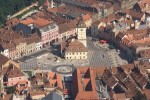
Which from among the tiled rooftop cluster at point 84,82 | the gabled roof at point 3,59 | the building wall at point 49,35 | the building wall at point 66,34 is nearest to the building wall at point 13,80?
the tiled rooftop cluster at point 84,82

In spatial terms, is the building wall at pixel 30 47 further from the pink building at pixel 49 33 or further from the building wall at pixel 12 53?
the building wall at pixel 12 53

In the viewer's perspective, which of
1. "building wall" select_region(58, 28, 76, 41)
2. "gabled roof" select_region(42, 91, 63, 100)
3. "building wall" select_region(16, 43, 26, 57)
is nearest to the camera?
"gabled roof" select_region(42, 91, 63, 100)

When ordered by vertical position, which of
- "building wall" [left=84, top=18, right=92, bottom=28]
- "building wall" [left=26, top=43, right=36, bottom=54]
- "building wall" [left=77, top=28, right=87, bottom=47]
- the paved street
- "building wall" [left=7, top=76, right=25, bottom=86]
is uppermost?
"building wall" [left=84, top=18, right=92, bottom=28]

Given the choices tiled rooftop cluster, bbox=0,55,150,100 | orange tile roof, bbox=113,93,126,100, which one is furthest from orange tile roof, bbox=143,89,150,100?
orange tile roof, bbox=113,93,126,100

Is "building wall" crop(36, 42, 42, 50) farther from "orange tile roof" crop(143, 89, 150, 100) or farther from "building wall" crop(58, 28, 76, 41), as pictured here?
"orange tile roof" crop(143, 89, 150, 100)

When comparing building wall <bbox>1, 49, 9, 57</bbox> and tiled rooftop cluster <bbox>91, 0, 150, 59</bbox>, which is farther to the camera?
tiled rooftop cluster <bbox>91, 0, 150, 59</bbox>

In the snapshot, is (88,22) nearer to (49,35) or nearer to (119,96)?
(49,35)

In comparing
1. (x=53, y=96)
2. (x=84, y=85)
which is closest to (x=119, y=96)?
(x=84, y=85)

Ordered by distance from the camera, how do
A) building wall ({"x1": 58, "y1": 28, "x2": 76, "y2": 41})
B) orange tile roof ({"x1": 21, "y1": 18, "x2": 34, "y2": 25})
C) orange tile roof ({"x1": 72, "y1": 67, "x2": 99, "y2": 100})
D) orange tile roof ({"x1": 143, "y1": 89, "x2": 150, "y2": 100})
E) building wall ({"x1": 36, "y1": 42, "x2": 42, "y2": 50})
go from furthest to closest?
orange tile roof ({"x1": 21, "y1": 18, "x2": 34, "y2": 25})
building wall ({"x1": 58, "y1": 28, "x2": 76, "y2": 41})
building wall ({"x1": 36, "y1": 42, "x2": 42, "y2": 50})
orange tile roof ({"x1": 143, "y1": 89, "x2": 150, "y2": 100})
orange tile roof ({"x1": 72, "y1": 67, "x2": 99, "y2": 100})

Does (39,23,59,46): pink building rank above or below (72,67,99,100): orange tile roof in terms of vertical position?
above
